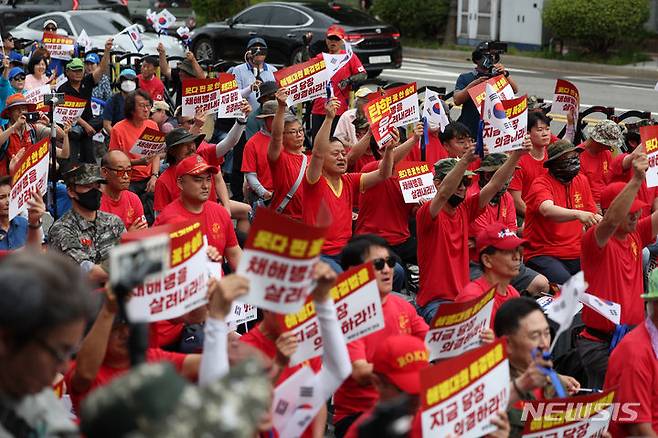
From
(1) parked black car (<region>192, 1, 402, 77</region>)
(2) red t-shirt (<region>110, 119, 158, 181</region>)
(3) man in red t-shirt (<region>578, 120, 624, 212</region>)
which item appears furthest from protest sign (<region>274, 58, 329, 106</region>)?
(1) parked black car (<region>192, 1, 402, 77</region>)

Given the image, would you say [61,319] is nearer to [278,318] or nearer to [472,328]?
[278,318]

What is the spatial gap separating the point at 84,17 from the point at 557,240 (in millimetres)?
16419

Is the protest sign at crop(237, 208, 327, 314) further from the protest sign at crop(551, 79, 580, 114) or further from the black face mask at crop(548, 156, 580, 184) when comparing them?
the protest sign at crop(551, 79, 580, 114)

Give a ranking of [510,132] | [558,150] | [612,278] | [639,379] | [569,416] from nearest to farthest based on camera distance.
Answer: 1. [569,416]
2. [639,379]
3. [612,278]
4. [510,132]
5. [558,150]

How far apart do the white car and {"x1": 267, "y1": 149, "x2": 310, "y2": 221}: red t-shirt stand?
1340 cm

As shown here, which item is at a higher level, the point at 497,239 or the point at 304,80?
the point at 497,239

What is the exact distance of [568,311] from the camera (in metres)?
4.84

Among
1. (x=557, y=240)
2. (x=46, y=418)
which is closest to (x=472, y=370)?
(x=46, y=418)

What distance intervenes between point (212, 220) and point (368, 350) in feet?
7.79

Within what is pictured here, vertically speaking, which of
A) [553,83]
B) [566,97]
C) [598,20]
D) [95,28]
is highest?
[566,97]

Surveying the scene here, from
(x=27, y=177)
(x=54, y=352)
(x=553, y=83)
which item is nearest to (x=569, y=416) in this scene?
(x=54, y=352)

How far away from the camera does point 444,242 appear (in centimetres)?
789

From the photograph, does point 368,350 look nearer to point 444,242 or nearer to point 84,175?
point 444,242

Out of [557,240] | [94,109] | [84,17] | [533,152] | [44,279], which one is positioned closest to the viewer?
[44,279]
